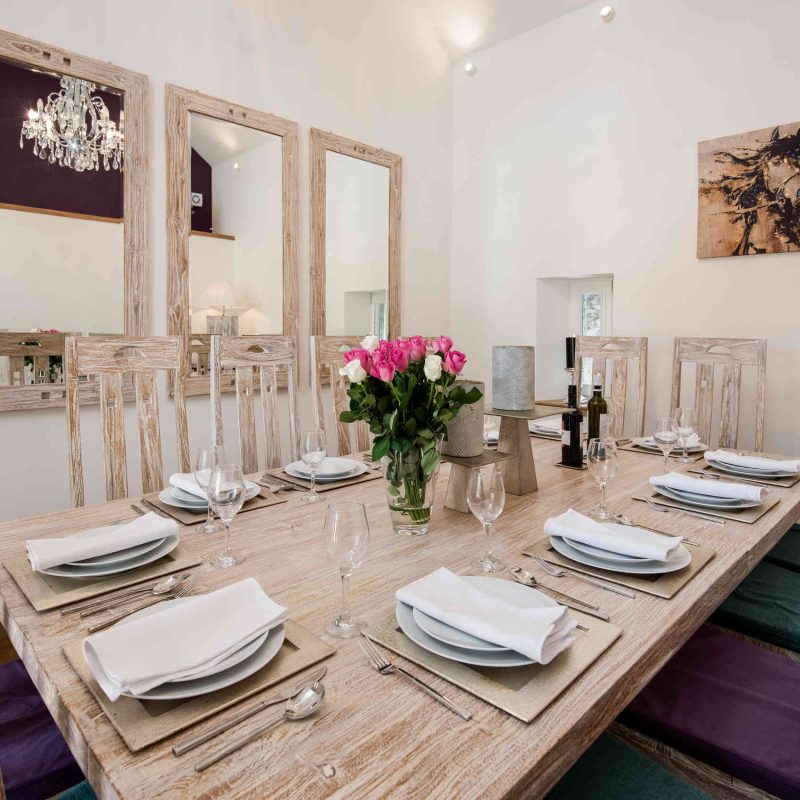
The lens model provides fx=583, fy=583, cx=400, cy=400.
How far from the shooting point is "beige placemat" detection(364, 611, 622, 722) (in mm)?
655

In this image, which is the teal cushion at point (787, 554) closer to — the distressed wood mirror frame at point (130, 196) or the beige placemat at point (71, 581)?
the beige placemat at point (71, 581)

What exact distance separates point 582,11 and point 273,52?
5.67 ft

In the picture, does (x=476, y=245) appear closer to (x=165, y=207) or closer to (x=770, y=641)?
(x=165, y=207)

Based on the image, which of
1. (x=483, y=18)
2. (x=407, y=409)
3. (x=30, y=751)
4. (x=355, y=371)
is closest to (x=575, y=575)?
(x=407, y=409)

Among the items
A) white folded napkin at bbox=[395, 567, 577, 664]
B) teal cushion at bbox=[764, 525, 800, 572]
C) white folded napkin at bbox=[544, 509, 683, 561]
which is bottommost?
teal cushion at bbox=[764, 525, 800, 572]

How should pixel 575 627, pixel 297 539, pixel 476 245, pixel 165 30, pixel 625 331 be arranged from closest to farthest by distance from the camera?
pixel 575 627
pixel 297 539
pixel 165 30
pixel 625 331
pixel 476 245

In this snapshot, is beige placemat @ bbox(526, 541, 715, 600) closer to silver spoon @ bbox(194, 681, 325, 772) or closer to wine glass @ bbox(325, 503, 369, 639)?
wine glass @ bbox(325, 503, 369, 639)

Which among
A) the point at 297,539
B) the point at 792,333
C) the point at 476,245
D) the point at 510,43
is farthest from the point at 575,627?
the point at 510,43

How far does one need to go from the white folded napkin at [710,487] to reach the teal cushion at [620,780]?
71 centimetres

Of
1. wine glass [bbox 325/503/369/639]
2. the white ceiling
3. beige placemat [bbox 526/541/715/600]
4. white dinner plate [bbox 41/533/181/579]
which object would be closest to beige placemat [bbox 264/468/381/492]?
white dinner plate [bbox 41/533/181/579]

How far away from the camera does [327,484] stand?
61.5 inches

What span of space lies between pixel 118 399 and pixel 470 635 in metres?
1.26

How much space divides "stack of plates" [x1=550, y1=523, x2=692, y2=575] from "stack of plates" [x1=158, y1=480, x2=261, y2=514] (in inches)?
29.4

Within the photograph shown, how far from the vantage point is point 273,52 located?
296 centimetres
